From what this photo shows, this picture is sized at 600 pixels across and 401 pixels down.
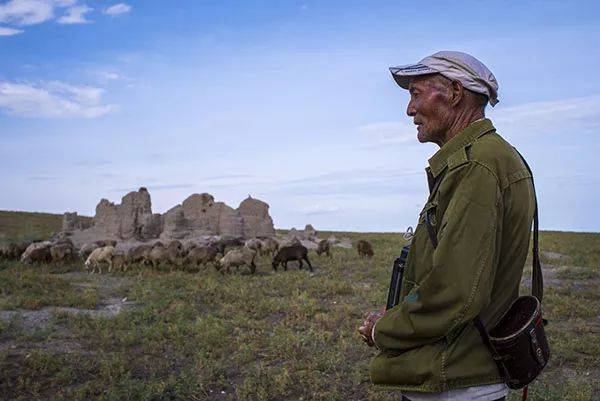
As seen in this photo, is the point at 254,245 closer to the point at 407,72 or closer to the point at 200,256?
the point at 200,256

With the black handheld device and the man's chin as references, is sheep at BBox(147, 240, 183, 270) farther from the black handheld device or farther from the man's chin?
the man's chin

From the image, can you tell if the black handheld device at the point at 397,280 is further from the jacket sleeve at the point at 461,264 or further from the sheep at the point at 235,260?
the sheep at the point at 235,260

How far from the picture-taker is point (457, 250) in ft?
7.52

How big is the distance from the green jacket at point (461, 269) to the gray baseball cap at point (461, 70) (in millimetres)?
163

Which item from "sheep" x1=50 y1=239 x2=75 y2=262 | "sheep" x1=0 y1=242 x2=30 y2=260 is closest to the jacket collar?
"sheep" x1=50 y1=239 x2=75 y2=262

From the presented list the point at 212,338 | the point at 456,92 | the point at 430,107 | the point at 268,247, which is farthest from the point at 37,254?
the point at 456,92

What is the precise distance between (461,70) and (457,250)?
2.74 feet

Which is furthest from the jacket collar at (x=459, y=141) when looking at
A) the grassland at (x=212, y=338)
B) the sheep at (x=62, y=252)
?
the sheep at (x=62, y=252)

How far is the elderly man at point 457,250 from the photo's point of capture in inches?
91.0

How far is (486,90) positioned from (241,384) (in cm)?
559

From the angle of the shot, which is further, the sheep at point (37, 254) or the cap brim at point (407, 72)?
the sheep at point (37, 254)

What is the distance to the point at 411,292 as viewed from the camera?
2469 millimetres

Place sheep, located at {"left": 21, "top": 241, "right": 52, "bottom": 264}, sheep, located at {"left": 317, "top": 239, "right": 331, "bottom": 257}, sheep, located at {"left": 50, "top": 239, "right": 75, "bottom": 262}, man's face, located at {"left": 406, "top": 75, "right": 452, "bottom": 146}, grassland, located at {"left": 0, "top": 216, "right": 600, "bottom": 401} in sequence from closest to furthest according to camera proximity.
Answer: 1. man's face, located at {"left": 406, "top": 75, "right": 452, "bottom": 146}
2. grassland, located at {"left": 0, "top": 216, "right": 600, "bottom": 401}
3. sheep, located at {"left": 21, "top": 241, "right": 52, "bottom": 264}
4. sheep, located at {"left": 50, "top": 239, "right": 75, "bottom": 262}
5. sheep, located at {"left": 317, "top": 239, "right": 331, "bottom": 257}

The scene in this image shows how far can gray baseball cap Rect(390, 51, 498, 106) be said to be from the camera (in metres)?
2.60
